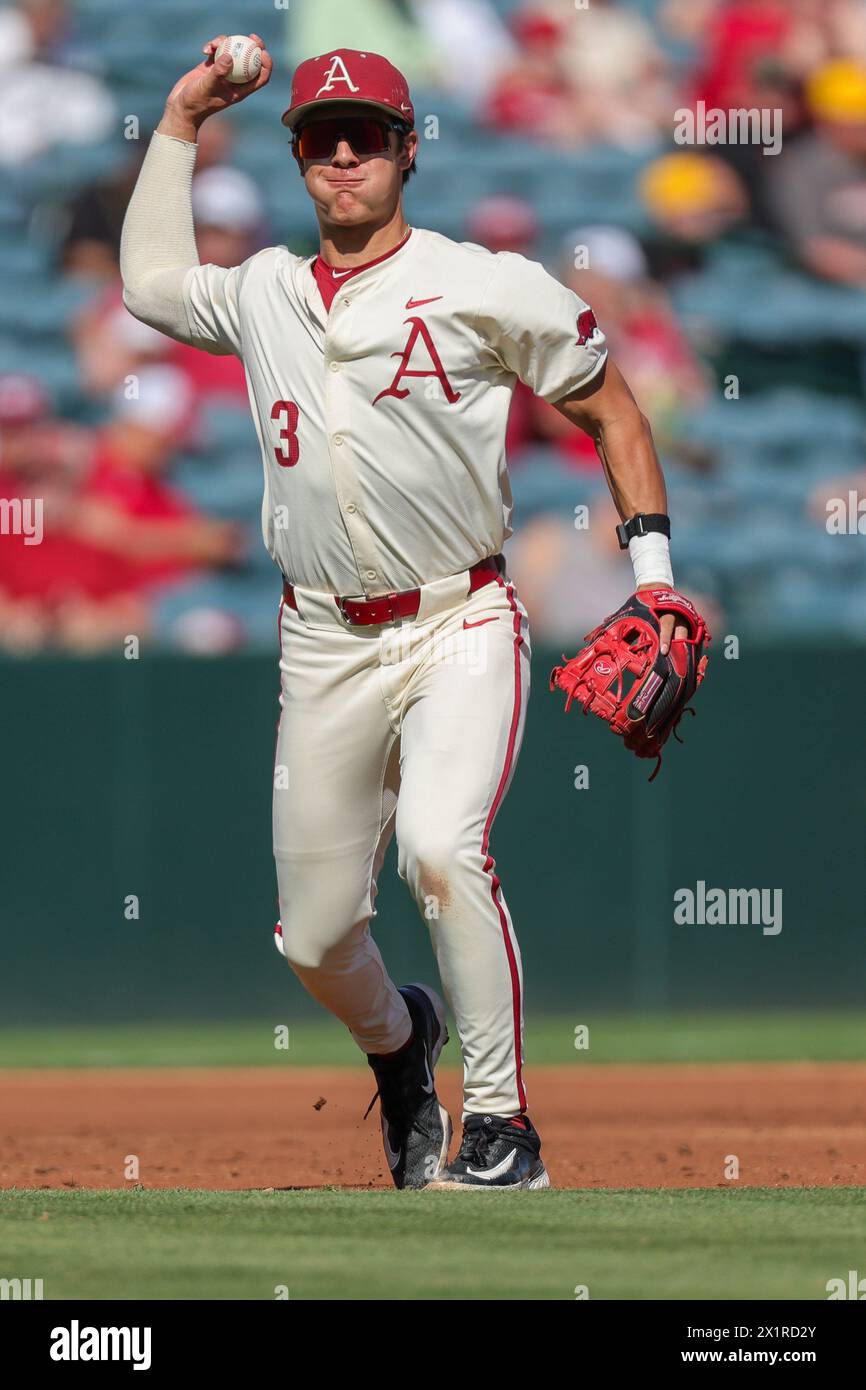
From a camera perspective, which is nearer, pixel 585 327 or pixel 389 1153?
pixel 585 327

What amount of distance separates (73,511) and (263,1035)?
2.45 meters

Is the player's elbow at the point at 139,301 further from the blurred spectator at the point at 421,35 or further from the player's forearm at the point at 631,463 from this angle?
the blurred spectator at the point at 421,35

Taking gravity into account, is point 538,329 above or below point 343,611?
above

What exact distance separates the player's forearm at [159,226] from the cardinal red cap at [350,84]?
52cm

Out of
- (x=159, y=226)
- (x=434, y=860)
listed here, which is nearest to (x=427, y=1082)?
(x=434, y=860)

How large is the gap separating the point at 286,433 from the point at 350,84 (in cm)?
70

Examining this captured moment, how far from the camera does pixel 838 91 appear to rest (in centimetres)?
1089

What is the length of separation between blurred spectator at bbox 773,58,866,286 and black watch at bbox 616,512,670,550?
6.71 meters

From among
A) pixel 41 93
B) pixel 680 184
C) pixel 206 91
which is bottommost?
pixel 206 91

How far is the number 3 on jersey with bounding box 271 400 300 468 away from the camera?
4371mm

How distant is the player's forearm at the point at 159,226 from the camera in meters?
4.78

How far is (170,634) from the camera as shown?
30.8 ft

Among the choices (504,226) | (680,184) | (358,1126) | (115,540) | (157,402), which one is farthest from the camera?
(680,184)

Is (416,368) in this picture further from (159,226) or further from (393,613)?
(159,226)
